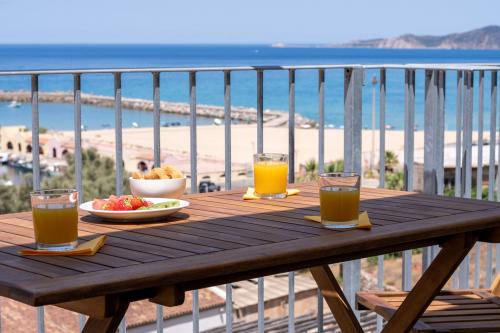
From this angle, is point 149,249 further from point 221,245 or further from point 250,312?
point 250,312

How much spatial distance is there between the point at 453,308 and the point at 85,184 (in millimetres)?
23241

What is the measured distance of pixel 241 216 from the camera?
231 centimetres

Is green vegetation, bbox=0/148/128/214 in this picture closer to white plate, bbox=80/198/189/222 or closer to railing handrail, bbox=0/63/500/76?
railing handrail, bbox=0/63/500/76

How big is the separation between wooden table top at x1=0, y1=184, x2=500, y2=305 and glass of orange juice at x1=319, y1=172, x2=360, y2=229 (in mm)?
40

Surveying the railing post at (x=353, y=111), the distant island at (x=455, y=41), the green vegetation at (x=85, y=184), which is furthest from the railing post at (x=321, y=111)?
the distant island at (x=455, y=41)

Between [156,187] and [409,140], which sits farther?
[409,140]

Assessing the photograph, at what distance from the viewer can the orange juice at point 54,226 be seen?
1839 mm

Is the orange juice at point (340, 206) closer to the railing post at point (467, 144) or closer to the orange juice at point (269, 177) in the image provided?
the orange juice at point (269, 177)

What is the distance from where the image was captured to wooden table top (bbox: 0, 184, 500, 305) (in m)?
1.62

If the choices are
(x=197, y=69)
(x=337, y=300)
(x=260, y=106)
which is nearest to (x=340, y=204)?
(x=337, y=300)

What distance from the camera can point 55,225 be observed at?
184 centimetres

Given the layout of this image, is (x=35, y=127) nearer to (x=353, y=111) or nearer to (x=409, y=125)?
(x=353, y=111)

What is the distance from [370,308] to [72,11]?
260ft

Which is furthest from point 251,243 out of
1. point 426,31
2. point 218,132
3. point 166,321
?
point 426,31
